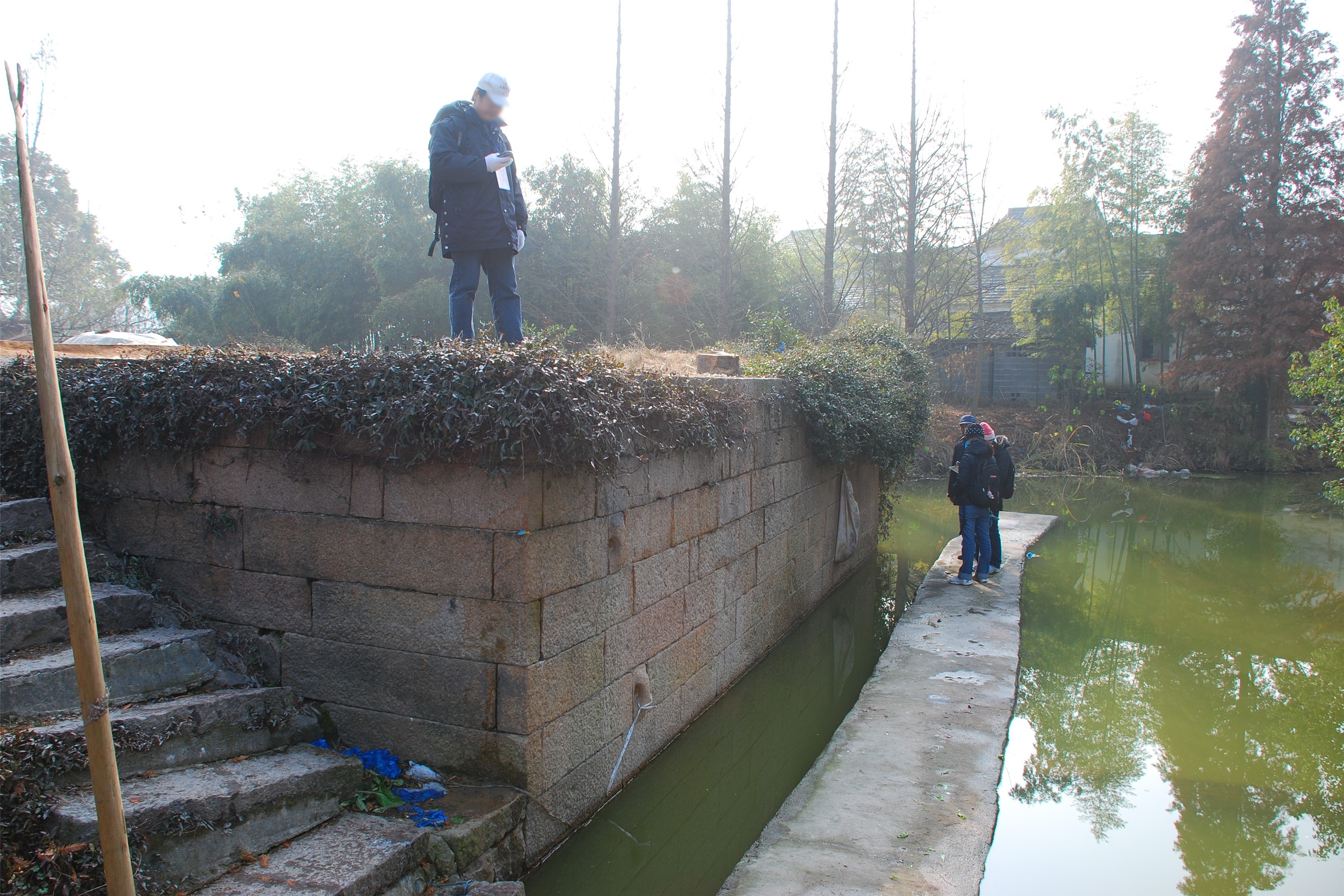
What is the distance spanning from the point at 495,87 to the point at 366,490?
281cm

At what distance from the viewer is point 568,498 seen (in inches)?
151

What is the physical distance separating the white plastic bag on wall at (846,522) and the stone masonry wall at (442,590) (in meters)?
4.37

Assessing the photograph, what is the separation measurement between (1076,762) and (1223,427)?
71.4 ft

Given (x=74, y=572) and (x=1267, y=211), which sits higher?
(x=1267, y=211)

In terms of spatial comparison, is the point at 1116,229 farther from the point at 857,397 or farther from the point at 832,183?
the point at 857,397

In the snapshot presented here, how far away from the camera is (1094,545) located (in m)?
12.3

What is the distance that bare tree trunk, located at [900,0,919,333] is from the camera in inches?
907

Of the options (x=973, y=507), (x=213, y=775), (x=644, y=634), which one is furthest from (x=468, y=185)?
(x=973, y=507)

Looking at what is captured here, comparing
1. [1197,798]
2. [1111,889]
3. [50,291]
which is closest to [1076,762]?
→ [1197,798]

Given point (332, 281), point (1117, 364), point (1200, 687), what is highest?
point (332, 281)

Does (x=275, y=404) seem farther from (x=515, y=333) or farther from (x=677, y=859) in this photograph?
(x=677, y=859)

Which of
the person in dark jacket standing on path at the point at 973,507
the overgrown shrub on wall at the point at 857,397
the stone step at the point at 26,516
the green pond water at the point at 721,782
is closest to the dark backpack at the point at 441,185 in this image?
the stone step at the point at 26,516

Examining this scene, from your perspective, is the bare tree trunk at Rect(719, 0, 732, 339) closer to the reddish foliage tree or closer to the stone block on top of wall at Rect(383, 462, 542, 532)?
the reddish foliage tree

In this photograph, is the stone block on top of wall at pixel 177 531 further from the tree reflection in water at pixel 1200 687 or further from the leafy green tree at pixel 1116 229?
the leafy green tree at pixel 1116 229
